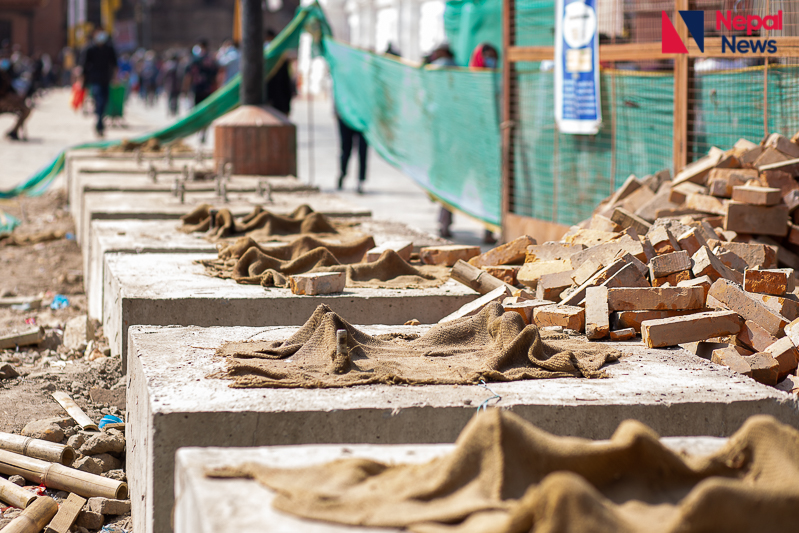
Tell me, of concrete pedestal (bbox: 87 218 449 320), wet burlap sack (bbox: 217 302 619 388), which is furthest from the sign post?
wet burlap sack (bbox: 217 302 619 388)

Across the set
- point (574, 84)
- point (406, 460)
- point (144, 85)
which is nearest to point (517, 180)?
point (574, 84)

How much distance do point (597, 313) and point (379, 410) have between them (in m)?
1.38

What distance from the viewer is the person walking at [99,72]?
21.0m

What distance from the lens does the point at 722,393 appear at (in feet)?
10.5

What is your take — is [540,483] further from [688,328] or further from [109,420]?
[109,420]

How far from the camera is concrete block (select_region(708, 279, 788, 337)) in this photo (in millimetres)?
3812

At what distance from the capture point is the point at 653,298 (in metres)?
3.95

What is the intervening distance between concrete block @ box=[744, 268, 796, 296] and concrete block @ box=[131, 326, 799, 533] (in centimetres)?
101

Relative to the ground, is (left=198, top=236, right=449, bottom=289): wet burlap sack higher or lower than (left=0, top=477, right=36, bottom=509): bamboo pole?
higher

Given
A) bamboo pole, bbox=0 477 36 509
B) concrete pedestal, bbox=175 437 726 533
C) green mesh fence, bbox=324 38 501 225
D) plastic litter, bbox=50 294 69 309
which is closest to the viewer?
concrete pedestal, bbox=175 437 726 533

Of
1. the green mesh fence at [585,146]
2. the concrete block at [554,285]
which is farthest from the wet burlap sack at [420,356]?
the green mesh fence at [585,146]

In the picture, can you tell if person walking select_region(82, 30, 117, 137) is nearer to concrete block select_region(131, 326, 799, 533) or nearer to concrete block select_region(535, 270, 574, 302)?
concrete block select_region(535, 270, 574, 302)

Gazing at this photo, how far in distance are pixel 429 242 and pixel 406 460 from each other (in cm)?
363

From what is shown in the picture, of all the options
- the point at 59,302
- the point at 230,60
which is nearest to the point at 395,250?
the point at 59,302
